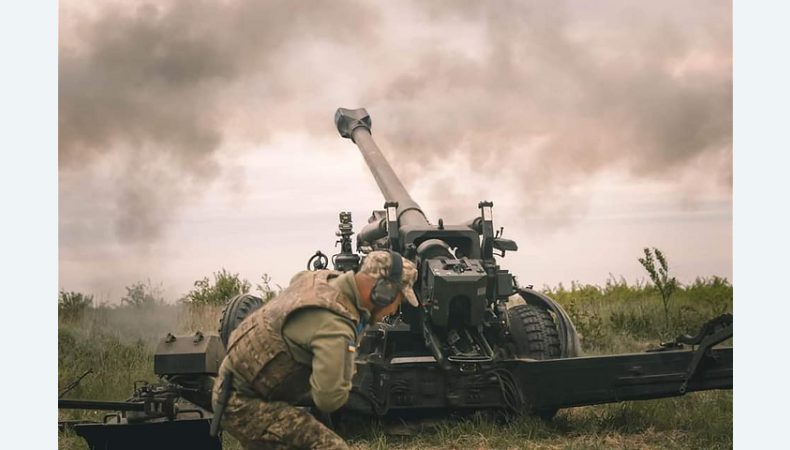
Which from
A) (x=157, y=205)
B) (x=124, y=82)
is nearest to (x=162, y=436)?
(x=157, y=205)

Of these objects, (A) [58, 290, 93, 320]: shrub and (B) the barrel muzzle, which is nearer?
(A) [58, 290, 93, 320]: shrub

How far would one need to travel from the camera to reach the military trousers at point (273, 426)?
152 inches

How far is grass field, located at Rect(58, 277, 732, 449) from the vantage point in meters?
5.68

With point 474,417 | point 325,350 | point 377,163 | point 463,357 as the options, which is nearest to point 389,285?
point 325,350

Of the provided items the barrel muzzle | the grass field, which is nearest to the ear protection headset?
the grass field

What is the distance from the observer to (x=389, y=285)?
12.7 feet

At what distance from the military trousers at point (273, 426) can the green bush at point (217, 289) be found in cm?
301

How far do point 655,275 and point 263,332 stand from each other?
3.95 metres

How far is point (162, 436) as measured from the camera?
16.5 feet

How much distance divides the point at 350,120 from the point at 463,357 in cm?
258

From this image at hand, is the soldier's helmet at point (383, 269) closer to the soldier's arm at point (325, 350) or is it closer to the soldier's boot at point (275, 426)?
the soldier's arm at point (325, 350)

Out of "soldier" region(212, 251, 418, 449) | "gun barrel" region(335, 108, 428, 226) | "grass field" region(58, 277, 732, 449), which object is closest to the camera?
"soldier" region(212, 251, 418, 449)

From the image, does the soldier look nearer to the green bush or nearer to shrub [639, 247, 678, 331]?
the green bush

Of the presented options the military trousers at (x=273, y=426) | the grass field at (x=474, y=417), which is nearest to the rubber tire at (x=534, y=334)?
the grass field at (x=474, y=417)
